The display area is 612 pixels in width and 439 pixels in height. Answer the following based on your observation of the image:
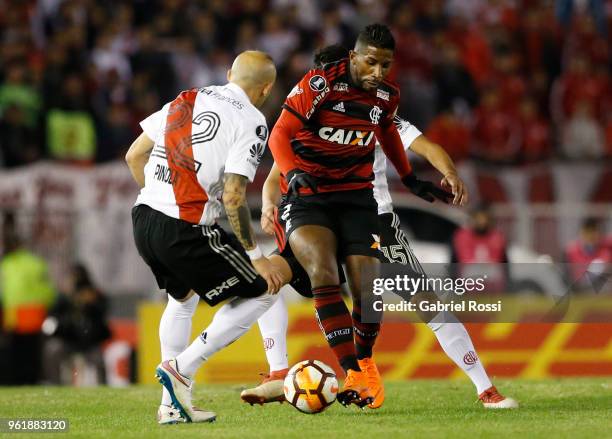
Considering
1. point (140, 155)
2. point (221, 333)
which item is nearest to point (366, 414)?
point (221, 333)

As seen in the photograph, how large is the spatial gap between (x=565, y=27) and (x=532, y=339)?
29.7 ft

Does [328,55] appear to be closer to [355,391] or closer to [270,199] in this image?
[270,199]

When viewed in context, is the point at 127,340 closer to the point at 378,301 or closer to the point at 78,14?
the point at 78,14

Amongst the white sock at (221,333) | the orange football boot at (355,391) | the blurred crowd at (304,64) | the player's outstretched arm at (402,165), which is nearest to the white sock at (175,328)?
the white sock at (221,333)

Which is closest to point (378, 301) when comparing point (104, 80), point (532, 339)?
point (532, 339)

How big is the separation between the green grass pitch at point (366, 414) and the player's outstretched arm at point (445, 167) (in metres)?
1.48

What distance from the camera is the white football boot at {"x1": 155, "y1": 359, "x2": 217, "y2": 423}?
8.09 m

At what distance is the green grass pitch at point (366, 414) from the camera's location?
7.74 metres

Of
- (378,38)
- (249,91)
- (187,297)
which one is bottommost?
(187,297)

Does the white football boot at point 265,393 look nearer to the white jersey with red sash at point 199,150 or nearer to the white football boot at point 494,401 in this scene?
the white jersey with red sash at point 199,150

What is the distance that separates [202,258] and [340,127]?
1630 millimetres

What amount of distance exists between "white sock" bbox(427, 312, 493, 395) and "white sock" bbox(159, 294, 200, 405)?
1.76 metres

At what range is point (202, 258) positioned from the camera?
317 inches

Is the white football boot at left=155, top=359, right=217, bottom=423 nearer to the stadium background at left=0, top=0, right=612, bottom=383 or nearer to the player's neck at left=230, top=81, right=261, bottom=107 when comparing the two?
the player's neck at left=230, top=81, right=261, bottom=107
